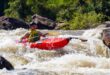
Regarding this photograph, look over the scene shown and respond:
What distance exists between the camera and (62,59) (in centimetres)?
1445

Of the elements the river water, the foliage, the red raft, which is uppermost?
the foliage

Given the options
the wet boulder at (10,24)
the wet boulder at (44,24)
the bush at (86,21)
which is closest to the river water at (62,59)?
the bush at (86,21)

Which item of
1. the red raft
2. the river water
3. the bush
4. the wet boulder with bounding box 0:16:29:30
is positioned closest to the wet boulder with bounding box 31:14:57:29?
the wet boulder with bounding box 0:16:29:30

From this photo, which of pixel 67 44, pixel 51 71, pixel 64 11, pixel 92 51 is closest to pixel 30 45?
pixel 67 44

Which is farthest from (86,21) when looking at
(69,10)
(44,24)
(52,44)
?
(52,44)

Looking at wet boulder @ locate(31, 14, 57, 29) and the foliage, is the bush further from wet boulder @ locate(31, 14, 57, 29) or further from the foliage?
wet boulder @ locate(31, 14, 57, 29)

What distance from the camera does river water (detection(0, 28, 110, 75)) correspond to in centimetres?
1240

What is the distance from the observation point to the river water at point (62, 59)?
12398mm

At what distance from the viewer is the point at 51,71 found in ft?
40.9

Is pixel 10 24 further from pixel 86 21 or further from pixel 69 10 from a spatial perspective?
pixel 86 21

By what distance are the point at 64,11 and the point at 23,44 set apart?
46.3 feet

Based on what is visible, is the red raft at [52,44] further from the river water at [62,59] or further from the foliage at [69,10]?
the foliage at [69,10]

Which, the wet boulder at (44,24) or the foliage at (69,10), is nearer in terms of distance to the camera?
the foliage at (69,10)

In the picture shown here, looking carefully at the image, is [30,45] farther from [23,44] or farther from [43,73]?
[43,73]
